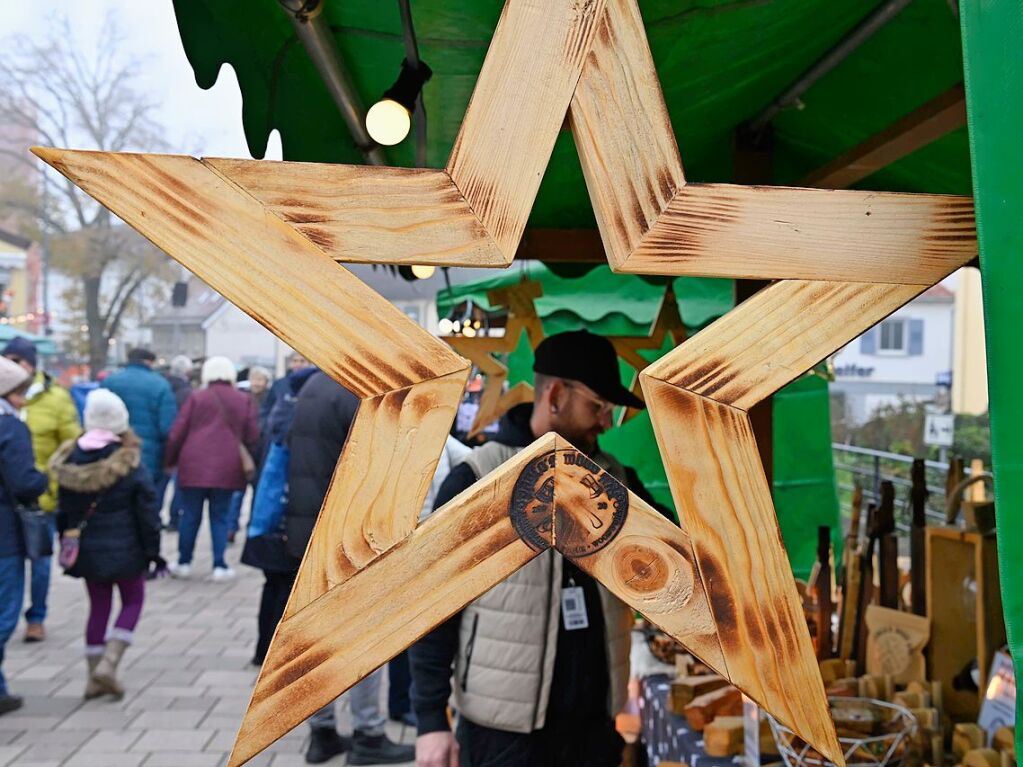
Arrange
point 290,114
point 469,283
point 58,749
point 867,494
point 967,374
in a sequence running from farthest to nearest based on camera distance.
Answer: point 967,374, point 867,494, point 469,283, point 58,749, point 290,114

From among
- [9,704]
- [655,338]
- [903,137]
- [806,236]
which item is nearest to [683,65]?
[903,137]

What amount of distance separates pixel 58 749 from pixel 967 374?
13.5 meters

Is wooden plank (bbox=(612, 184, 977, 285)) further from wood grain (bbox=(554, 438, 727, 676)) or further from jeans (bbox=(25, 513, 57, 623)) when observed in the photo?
jeans (bbox=(25, 513, 57, 623))

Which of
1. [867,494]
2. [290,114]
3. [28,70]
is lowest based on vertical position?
[867,494]

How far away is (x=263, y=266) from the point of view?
2.53ft

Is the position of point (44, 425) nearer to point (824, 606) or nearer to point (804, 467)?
point (804, 467)

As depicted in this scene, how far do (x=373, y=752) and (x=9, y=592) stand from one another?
1836mm

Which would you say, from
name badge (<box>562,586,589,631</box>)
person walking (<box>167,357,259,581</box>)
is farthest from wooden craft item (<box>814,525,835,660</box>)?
person walking (<box>167,357,259,581</box>)

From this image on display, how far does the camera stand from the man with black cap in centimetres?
199

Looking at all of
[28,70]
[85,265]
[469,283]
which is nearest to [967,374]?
[469,283]

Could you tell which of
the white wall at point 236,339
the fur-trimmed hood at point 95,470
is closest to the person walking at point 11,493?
the fur-trimmed hood at point 95,470

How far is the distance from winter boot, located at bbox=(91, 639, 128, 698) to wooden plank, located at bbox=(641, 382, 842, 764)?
14.3ft

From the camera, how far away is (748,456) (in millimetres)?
827

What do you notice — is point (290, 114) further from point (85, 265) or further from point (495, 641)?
point (85, 265)
